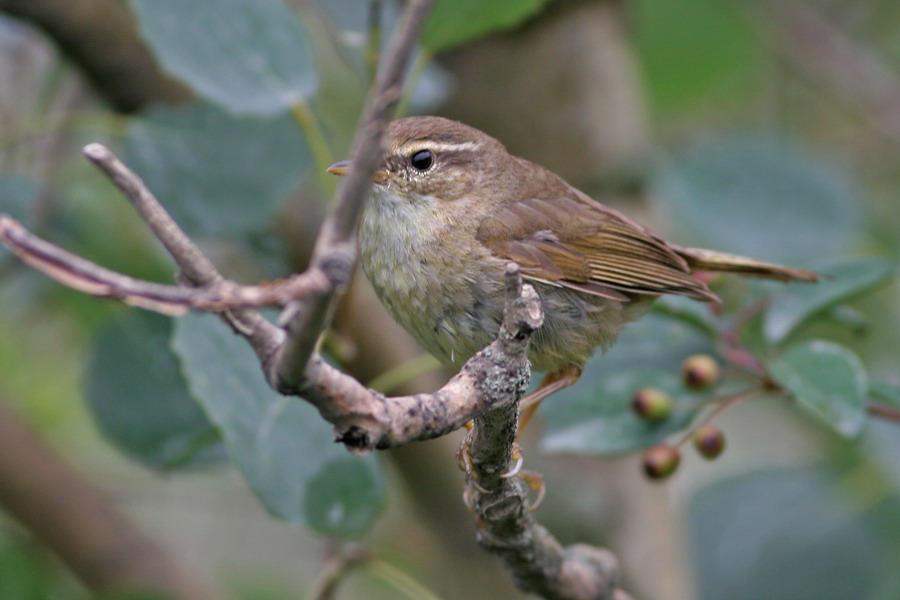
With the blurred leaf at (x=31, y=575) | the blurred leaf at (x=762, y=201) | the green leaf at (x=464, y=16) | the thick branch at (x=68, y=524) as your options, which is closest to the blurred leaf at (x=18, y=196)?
the thick branch at (x=68, y=524)

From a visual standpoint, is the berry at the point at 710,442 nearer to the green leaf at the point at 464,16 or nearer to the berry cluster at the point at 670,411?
the berry cluster at the point at 670,411

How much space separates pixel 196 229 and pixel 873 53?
452 cm

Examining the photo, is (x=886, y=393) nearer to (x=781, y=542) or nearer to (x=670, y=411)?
(x=670, y=411)

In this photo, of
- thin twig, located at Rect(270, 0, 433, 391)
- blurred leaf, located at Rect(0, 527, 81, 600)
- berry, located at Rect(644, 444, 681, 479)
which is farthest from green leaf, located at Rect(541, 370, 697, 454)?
blurred leaf, located at Rect(0, 527, 81, 600)

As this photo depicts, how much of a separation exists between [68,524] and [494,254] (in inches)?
79.1

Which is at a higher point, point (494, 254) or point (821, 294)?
point (494, 254)

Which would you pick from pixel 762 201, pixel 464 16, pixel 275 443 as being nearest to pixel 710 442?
pixel 275 443

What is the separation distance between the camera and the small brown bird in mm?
2469

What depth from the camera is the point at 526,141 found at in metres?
4.03

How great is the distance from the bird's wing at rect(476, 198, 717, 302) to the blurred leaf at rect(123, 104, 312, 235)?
0.72 metres

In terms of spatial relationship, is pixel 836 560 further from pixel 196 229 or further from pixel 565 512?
pixel 196 229

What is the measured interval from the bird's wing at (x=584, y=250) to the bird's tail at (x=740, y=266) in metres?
0.09

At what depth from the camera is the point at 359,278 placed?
3.75 metres

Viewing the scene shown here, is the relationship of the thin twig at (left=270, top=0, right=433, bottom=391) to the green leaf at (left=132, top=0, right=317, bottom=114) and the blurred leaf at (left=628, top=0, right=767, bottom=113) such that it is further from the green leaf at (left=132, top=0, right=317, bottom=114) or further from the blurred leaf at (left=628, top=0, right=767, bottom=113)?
the blurred leaf at (left=628, top=0, right=767, bottom=113)
